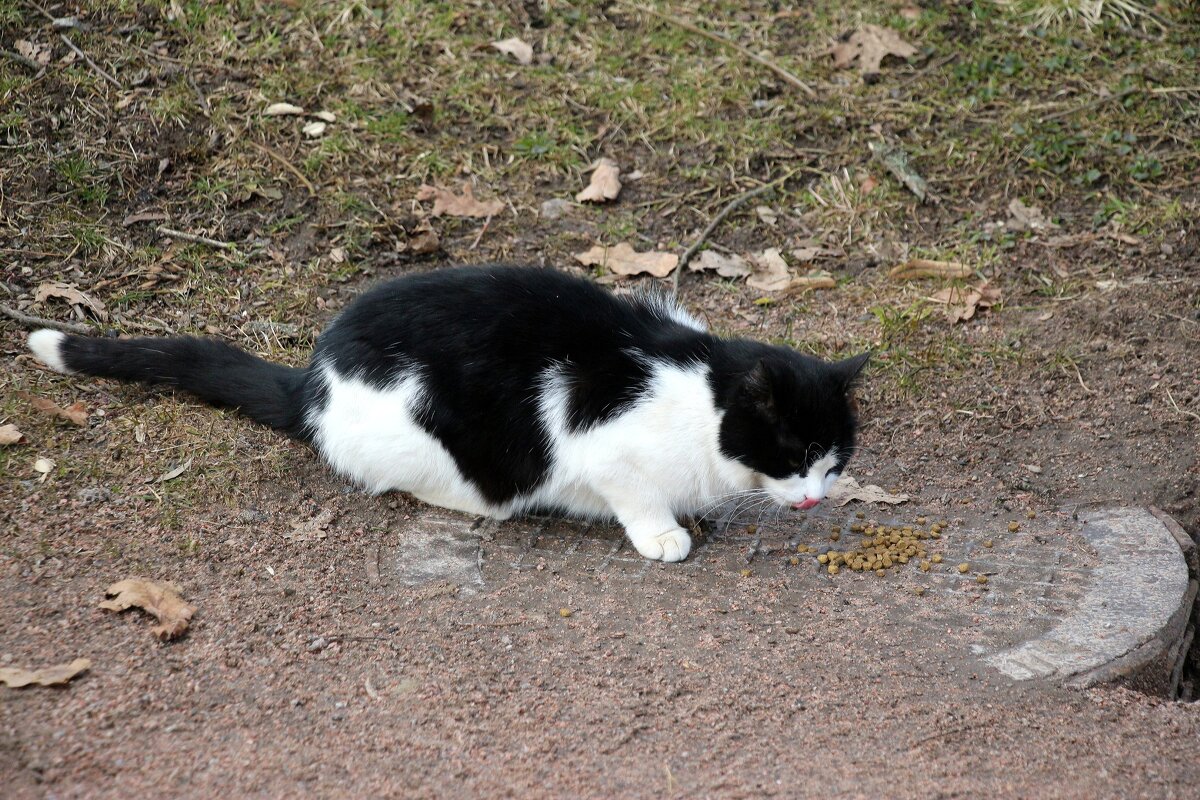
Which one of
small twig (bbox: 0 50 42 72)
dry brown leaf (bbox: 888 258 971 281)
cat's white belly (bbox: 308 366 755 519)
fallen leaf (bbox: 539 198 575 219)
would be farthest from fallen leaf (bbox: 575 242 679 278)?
small twig (bbox: 0 50 42 72)

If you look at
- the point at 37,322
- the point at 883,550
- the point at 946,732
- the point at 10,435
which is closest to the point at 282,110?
the point at 37,322

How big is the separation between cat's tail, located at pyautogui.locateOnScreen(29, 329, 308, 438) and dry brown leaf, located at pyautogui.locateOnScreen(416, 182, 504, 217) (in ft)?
5.39

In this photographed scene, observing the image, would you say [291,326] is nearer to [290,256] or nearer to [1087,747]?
[290,256]

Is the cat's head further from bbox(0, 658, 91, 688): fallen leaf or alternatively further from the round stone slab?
bbox(0, 658, 91, 688): fallen leaf

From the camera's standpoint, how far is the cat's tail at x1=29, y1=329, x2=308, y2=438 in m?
3.64

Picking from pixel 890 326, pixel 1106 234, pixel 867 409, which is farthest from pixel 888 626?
pixel 1106 234

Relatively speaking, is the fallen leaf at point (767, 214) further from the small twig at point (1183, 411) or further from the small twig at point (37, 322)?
the small twig at point (37, 322)

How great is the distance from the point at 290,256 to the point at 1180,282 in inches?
153

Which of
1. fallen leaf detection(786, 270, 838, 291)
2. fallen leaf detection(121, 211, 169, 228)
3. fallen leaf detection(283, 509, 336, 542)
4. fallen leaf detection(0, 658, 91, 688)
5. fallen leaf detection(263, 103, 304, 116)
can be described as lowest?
fallen leaf detection(283, 509, 336, 542)

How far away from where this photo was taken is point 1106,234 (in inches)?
199

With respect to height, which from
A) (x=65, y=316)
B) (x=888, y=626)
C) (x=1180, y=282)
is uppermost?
(x=1180, y=282)

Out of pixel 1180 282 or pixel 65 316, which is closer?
pixel 65 316

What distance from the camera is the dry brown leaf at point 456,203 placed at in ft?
16.8

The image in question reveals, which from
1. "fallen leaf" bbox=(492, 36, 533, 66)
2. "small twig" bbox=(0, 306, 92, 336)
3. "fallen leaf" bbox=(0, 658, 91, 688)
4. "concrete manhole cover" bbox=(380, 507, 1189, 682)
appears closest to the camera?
"fallen leaf" bbox=(0, 658, 91, 688)
